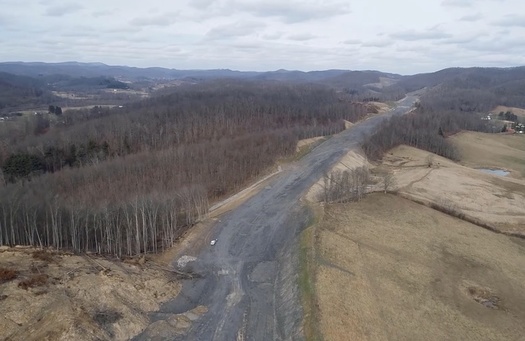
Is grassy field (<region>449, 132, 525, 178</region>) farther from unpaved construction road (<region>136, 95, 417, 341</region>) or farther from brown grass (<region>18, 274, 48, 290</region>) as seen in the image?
brown grass (<region>18, 274, 48, 290</region>)

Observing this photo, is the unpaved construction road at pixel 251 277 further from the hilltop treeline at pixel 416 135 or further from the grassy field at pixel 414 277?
the hilltop treeline at pixel 416 135

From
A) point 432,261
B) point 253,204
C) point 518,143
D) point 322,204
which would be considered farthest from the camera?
point 518,143

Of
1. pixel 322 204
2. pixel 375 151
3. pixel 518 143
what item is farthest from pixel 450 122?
pixel 322 204

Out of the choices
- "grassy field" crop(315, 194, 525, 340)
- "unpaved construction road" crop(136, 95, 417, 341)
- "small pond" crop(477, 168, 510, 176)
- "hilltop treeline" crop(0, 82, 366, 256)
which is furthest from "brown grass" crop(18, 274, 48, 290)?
"small pond" crop(477, 168, 510, 176)

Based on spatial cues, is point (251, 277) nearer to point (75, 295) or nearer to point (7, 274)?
point (75, 295)

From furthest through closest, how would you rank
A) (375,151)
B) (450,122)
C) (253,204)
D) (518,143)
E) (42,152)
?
1. (450,122)
2. (518,143)
3. (375,151)
4. (42,152)
5. (253,204)

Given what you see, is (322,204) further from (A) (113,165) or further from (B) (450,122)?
(B) (450,122)
